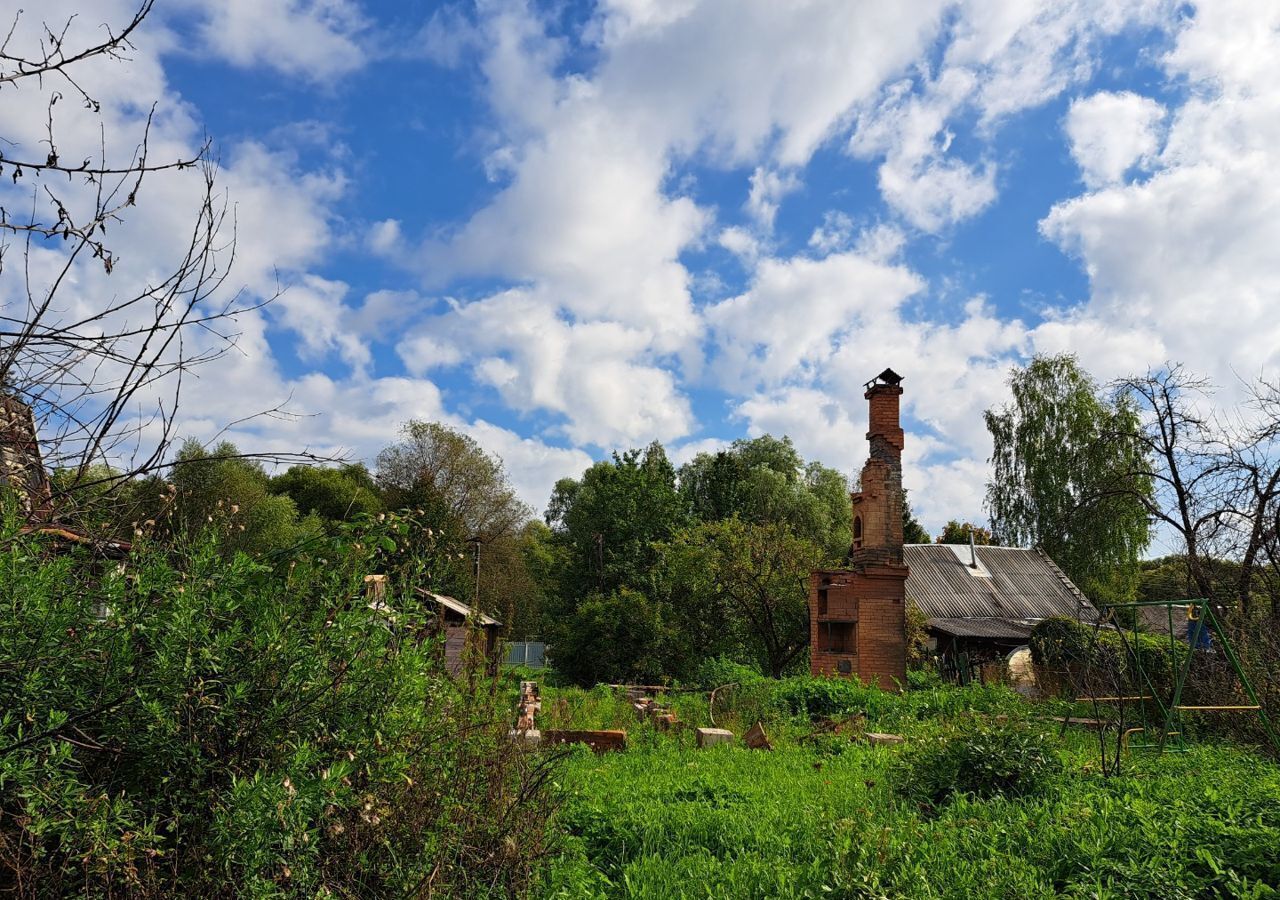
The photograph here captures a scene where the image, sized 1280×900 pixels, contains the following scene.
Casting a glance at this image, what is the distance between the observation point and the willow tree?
29516 millimetres

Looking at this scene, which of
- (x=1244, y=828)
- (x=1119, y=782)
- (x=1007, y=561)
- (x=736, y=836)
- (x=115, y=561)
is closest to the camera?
(x=115, y=561)

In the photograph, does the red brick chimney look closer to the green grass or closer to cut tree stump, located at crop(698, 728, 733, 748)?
cut tree stump, located at crop(698, 728, 733, 748)

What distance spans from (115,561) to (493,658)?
3282 mm

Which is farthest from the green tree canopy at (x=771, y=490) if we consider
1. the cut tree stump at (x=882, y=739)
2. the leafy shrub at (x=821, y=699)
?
the cut tree stump at (x=882, y=739)

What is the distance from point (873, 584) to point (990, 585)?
13408 millimetres

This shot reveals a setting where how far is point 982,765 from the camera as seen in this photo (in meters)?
6.86

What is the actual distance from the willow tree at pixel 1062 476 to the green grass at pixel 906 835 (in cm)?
2346

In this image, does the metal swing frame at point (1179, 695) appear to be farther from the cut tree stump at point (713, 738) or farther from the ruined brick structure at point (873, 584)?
the ruined brick structure at point (873, 584)

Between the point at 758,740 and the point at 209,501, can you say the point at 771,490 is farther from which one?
the point at 209,501

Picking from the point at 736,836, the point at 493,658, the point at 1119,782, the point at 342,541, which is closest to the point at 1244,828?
the point at 1119,782

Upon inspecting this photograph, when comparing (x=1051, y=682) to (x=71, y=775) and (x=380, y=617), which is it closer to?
(x=380, y=617)

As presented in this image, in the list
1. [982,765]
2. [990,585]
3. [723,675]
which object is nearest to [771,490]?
[990,585]

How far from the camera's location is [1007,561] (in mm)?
31391

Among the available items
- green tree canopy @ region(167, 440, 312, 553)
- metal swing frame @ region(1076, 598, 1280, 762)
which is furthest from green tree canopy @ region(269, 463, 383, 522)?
green tree canopy @ region(167, 440, 312, 553)
